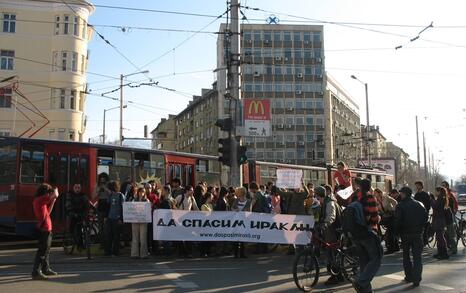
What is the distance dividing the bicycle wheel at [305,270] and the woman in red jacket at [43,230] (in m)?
5.08

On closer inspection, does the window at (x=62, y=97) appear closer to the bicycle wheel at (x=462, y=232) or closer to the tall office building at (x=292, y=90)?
the bicycle wheel at (x=462, y=232)

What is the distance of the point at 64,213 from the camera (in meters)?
17.3

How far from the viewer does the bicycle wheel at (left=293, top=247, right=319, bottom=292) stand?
10062 millimetres

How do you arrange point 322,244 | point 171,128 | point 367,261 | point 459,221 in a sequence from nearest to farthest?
point 367,261, point 322,244, point 459,221, point 171,128

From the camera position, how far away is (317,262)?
408 inches

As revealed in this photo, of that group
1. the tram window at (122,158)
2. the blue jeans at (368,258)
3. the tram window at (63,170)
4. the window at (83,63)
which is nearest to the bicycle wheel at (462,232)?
the blue jeans at (368,258)

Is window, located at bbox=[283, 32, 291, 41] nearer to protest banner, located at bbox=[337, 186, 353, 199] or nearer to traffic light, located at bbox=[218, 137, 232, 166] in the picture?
traffic light, located at bbox=[218, 137, 232, 166]

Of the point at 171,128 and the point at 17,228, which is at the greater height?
the point at 171,128

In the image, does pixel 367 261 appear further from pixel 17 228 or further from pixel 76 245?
pixel 17 228

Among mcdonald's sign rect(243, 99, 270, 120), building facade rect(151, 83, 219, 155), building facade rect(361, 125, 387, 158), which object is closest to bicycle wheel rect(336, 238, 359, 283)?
mcdonald's sign rect(243, 99, 270, 120)

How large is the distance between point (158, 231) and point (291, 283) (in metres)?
4.62


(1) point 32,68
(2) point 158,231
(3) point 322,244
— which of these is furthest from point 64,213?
(1) point 32,68

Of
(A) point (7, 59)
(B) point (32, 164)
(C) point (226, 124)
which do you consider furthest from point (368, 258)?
(A) point (7, 59)

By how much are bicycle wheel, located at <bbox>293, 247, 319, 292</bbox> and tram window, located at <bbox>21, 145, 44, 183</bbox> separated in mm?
10190
